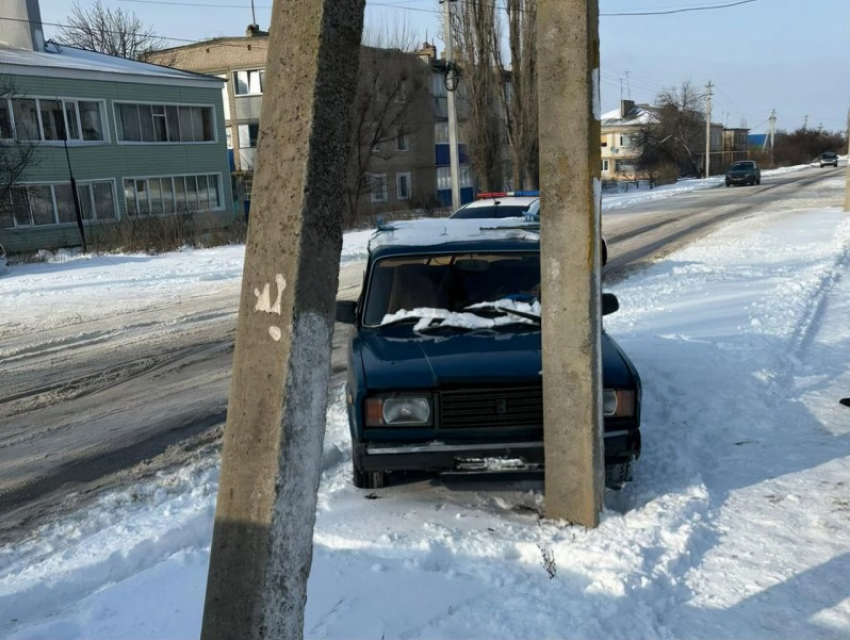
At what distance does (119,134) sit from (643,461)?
30923 mm

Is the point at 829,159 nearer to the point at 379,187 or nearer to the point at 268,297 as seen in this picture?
the point at 379,187

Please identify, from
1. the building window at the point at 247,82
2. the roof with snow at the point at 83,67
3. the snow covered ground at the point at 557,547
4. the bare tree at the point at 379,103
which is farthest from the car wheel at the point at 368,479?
the building window at the point at 247,82

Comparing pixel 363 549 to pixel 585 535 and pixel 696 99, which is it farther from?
pixel 696 99

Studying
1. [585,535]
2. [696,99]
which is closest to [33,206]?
[585,535]

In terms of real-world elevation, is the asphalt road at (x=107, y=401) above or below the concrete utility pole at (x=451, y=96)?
below

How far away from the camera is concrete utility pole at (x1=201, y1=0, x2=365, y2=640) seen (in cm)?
213

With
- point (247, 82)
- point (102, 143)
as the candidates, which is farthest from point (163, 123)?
point (247, 82)

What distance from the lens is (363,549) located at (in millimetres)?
4172

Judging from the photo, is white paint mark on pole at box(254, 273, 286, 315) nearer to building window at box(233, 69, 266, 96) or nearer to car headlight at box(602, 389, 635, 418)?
A: car headlight at box(602, 389, 635, 418)

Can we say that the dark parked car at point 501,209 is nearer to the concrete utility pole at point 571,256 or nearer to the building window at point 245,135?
the concrete utility pole at point 571,256

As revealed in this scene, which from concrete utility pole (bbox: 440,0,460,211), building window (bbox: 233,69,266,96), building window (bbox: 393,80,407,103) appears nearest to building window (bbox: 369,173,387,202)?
building window (bbox: 393,80,407,103)

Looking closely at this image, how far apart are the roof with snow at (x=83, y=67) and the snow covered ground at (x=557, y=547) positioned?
2635 cm

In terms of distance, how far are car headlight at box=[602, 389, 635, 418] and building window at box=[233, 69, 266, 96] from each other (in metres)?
42.8

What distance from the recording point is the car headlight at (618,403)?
4.62 metres
